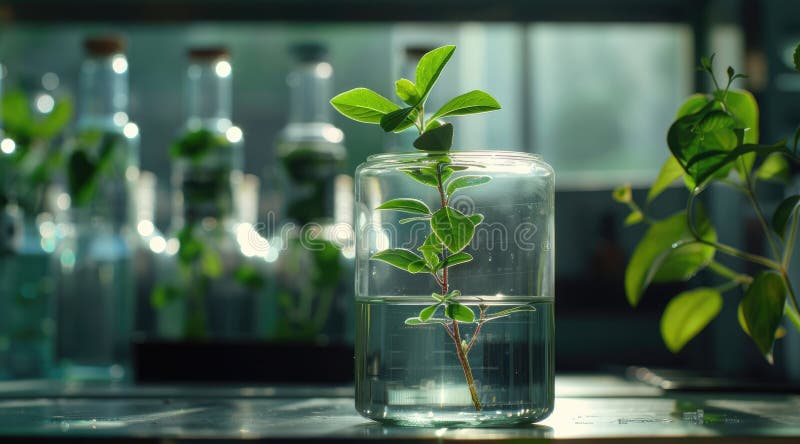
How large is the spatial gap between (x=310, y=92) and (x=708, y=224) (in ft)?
1.80

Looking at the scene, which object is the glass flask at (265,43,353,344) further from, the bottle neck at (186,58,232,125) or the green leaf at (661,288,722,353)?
the green leaf at (661,288,722,353)

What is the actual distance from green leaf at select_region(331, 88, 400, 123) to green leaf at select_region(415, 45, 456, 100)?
0.06 feet

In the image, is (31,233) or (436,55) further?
(31,233)

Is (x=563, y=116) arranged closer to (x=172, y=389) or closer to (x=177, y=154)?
(x=177, y=154)

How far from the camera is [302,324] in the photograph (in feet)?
2.99

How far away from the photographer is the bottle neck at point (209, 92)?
0.99 meters

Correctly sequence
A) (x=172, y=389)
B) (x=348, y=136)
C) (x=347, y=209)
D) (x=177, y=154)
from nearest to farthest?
(x=172, y=389) < (x=177, y=154) < (x=347, y=209) < (x=348, y=136)

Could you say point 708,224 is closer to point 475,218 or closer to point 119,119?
point 475,218

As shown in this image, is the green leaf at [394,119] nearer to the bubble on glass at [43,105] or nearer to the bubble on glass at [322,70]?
the bubble on glass at [322,70]

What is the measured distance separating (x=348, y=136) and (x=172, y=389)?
2.60 ft

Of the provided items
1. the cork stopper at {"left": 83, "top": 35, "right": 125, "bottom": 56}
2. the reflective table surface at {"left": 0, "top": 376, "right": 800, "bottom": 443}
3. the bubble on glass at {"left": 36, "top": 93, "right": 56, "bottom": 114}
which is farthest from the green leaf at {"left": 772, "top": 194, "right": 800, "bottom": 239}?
the bubble on glass at {"left": 36, "top": 93, "right": 56, "bottom": 114}

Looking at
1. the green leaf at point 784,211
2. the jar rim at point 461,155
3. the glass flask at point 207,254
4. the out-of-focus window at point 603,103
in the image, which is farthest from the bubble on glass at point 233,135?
the out-of-focus window at point 603,103

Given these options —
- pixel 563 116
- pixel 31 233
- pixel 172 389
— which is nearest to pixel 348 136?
pixel 563 116

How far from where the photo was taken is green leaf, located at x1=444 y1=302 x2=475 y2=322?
0.47 metres
